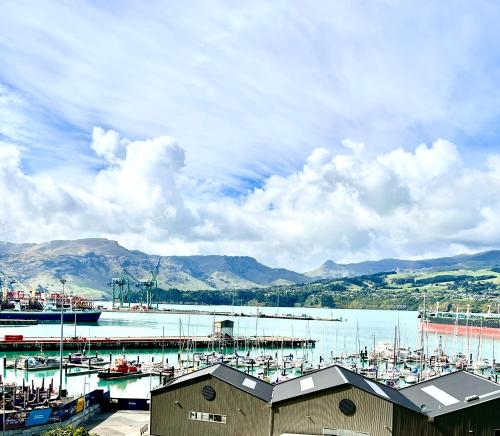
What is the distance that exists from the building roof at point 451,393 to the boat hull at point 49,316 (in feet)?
517

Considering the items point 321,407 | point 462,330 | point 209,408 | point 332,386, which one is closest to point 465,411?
point 332,386

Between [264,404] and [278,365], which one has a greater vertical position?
[264,404]

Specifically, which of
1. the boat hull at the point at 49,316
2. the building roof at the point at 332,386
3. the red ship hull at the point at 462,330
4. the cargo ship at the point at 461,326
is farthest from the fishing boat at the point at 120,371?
the boat hull at the point at 49,316

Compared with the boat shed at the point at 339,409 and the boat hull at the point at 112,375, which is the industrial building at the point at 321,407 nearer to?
the boat shed at the point at 339,409

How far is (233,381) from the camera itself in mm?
31578

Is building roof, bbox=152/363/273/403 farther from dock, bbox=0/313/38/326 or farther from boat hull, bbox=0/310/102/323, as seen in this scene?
dock, bbox=0/313/38/326

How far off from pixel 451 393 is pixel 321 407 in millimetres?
7509

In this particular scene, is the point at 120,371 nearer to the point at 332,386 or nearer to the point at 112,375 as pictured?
the point at 112,375

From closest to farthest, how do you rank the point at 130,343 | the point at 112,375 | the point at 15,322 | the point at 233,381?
1. the point at 233,381
2. the point at 112,375
3. the point at 130,343
4. the point at 15,322

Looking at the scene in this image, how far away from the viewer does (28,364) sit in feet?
253

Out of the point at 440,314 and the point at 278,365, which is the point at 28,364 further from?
the point at 440,314

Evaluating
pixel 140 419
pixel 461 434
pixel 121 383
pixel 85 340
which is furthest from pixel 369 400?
pixel 85 340

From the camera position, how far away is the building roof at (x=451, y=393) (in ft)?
95.8

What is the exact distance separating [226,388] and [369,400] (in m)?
7.35
